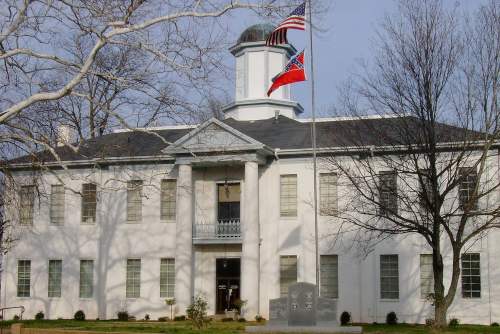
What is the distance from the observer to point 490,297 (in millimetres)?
31484

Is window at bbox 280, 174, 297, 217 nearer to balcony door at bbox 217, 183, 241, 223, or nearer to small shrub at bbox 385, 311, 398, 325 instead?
balcony door at bbox 217, 183, 241, 223

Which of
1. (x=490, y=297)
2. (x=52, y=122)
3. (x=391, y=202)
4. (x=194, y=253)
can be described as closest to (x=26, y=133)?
(x=52, y=122)

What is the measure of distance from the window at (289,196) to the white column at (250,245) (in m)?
1.65

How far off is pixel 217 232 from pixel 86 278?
294 inches

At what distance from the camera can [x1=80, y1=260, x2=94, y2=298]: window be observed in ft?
119

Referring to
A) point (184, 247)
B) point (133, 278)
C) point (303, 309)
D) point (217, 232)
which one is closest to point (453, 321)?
point (303, 309)

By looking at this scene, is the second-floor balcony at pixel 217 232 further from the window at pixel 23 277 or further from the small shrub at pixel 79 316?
the window at pixel 23 277

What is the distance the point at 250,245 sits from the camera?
108 ft

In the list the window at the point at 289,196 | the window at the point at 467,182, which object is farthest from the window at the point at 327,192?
the window at the point at 467,182

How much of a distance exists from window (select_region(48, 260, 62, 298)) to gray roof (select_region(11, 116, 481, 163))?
5381 millimetres

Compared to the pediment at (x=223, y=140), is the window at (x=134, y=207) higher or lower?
lower

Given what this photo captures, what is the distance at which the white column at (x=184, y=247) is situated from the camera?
3334 cm

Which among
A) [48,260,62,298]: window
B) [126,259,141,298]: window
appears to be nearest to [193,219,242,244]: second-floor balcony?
[126,259,141,298]: window

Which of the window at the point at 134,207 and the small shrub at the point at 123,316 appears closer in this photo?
the small shrub at the point at 123,316
